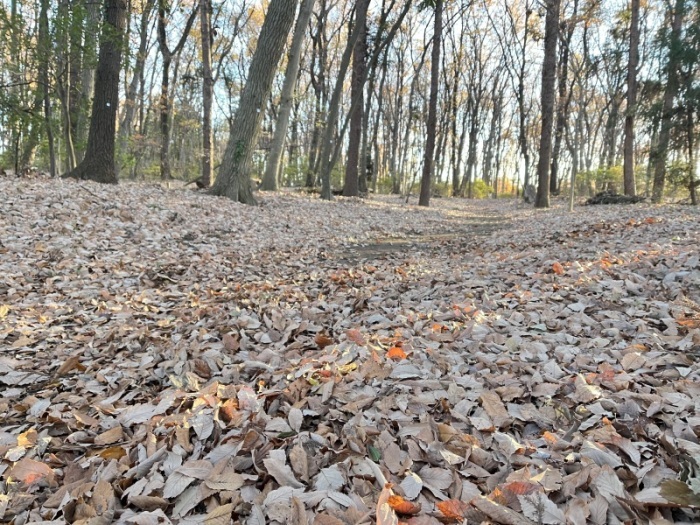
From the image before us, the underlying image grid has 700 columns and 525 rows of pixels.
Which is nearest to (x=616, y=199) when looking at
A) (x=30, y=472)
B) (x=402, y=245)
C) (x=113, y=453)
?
(x=402, y=245)

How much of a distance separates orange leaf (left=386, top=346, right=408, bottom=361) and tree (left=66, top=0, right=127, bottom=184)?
7.77 meters

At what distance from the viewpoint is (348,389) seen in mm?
2049

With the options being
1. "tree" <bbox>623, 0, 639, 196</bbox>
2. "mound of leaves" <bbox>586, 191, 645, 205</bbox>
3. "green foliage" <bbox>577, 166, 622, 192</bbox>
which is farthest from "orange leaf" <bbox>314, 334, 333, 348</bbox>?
"green foliage" <bbox>577, 166, 622, 192</bbox>

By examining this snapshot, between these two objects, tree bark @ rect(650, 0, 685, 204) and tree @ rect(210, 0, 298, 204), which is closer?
tree @ rect(210, 0, 298, 204)

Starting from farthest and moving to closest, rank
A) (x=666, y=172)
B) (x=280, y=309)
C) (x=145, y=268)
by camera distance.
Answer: (x=666, y=172), (x=145, y=268), (x=280, y=309)

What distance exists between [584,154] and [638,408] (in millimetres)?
35253

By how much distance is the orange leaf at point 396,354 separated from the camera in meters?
→ 2.39

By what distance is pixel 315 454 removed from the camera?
163 cm

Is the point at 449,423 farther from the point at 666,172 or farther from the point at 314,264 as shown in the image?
the point at 666,172

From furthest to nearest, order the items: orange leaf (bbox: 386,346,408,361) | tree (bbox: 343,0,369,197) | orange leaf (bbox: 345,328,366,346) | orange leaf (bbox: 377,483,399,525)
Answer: tree (bbox: 343,0,369,197) < orange leaf (bbox: 345,328,366,346) < orange leaf (bbox: 386,346,408,361) < orange leaf (bbox: 377,483,399,525)

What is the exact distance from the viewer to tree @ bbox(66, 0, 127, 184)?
795 cm

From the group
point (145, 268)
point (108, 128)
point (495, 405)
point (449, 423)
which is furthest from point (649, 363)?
point (108, 128)

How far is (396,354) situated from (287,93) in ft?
35.4

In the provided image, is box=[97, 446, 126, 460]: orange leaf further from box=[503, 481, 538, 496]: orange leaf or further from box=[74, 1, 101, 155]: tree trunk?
box=[74, 1, 101, 155]: tree trunk
